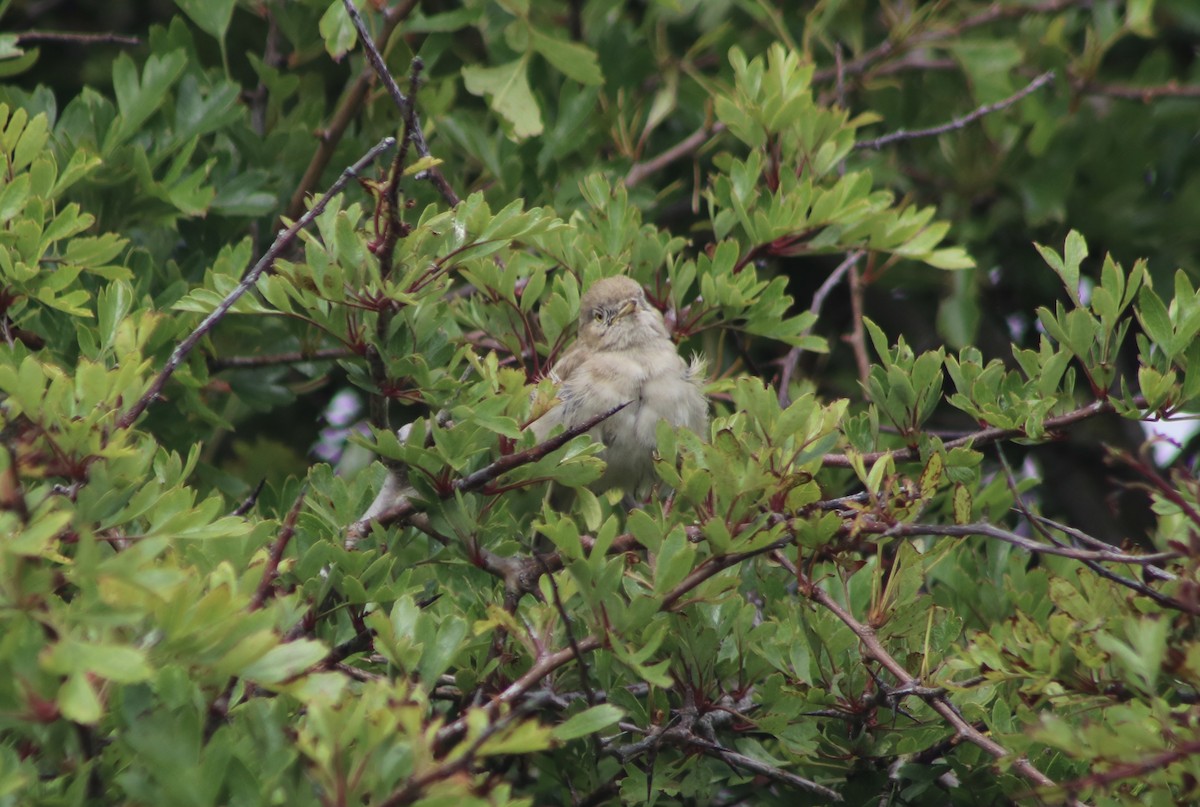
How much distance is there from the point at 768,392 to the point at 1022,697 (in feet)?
2.76

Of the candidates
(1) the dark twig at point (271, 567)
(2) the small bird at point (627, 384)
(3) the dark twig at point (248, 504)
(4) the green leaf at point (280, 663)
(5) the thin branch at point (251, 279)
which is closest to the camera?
(4) the green leaf at point (280, 663)

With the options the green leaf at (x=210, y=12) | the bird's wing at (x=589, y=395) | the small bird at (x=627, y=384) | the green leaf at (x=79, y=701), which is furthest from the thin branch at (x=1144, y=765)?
the green leaf at (x=210, y=12)

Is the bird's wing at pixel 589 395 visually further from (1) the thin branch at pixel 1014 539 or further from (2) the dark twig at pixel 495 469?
(1) the thin branch at pixel 1014 539

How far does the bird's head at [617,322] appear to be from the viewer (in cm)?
438

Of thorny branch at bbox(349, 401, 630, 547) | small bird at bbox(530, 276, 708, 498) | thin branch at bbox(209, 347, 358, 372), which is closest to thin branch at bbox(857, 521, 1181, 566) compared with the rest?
thorny branch at bbox(349, 401, 630, 547)

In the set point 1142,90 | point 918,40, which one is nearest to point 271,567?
point 918,40

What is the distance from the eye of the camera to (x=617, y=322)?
4465 mm

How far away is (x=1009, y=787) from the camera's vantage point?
2.75 m

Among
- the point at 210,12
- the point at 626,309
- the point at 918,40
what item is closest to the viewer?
the point at 210,12

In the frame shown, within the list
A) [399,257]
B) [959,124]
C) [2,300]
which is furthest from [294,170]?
[959,124]

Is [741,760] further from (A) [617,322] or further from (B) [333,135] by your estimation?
(B) [333,135]

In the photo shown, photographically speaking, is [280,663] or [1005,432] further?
[1005,432]

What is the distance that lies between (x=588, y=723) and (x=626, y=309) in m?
2.40

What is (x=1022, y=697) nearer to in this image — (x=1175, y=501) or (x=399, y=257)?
(x=1175, y=501)
